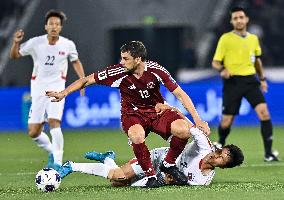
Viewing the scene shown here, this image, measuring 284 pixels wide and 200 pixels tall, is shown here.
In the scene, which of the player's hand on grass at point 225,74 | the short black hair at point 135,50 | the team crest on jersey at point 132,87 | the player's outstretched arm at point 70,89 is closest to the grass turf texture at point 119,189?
the player's outstretched arm at point 70,89

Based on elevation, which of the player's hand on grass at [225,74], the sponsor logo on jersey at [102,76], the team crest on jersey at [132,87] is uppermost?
the sponsor logo on jersey at [102,76]

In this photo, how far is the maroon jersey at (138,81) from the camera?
10.4 metres

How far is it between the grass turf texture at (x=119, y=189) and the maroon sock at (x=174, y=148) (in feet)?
1.23

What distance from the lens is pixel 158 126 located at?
1053 centimetres

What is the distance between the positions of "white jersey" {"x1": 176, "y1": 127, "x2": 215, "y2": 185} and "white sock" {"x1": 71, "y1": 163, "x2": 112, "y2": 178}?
2.62ft

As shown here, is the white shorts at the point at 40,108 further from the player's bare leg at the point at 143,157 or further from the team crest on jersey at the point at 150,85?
the player's bare leg at the point at 143,157

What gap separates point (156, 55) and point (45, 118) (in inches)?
422

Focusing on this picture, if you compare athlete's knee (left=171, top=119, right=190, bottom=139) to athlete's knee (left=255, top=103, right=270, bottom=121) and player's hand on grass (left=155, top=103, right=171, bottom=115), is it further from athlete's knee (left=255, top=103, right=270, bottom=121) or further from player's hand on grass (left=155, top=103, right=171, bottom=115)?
athlete's knee (left=255, top=103, right=270, bottom=121)

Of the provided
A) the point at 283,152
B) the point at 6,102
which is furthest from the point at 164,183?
the point at 6,102

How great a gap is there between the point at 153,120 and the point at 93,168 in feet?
2.88

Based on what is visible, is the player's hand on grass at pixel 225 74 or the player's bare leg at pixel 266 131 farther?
the player's hand on grass at pixel 225 74

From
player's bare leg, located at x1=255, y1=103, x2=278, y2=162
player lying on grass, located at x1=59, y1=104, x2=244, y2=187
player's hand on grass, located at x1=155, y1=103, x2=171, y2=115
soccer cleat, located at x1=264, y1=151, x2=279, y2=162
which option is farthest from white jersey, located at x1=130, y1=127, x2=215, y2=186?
player's bare leg, located at x1=255, y1=103, x2=278, y2=162

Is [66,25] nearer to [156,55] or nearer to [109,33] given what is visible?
[109,33]

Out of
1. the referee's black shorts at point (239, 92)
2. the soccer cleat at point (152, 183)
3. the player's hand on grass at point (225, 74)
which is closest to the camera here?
the soccer cleat at point (152, 183)
